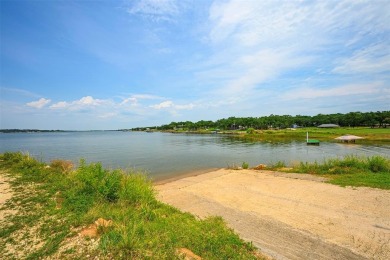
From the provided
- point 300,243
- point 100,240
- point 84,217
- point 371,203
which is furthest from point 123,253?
point 371,203

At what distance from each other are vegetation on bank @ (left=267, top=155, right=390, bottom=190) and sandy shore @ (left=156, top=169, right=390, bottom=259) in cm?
124

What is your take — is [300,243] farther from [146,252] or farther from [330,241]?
[146,252]

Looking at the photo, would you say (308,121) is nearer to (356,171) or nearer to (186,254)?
(356,171)

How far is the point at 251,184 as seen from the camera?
15.2 m

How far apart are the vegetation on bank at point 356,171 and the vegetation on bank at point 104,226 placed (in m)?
10.6

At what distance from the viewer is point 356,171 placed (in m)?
16.8

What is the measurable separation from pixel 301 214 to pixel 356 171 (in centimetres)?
1067

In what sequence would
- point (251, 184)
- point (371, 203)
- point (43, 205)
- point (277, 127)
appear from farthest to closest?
point (277, 127)
point (251, 184)
point (371, 203)
point (43, 205)

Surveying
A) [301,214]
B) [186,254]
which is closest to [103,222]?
[186,254]

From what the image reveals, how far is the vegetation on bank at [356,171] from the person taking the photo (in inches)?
538

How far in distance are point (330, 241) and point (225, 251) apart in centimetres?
362

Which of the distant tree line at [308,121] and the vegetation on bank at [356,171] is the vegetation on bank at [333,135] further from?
the vegetation on bank at [356,171]

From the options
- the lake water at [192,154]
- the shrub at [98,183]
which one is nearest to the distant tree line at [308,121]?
the lake water at [192,154]

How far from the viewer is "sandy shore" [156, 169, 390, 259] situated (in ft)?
21.5
